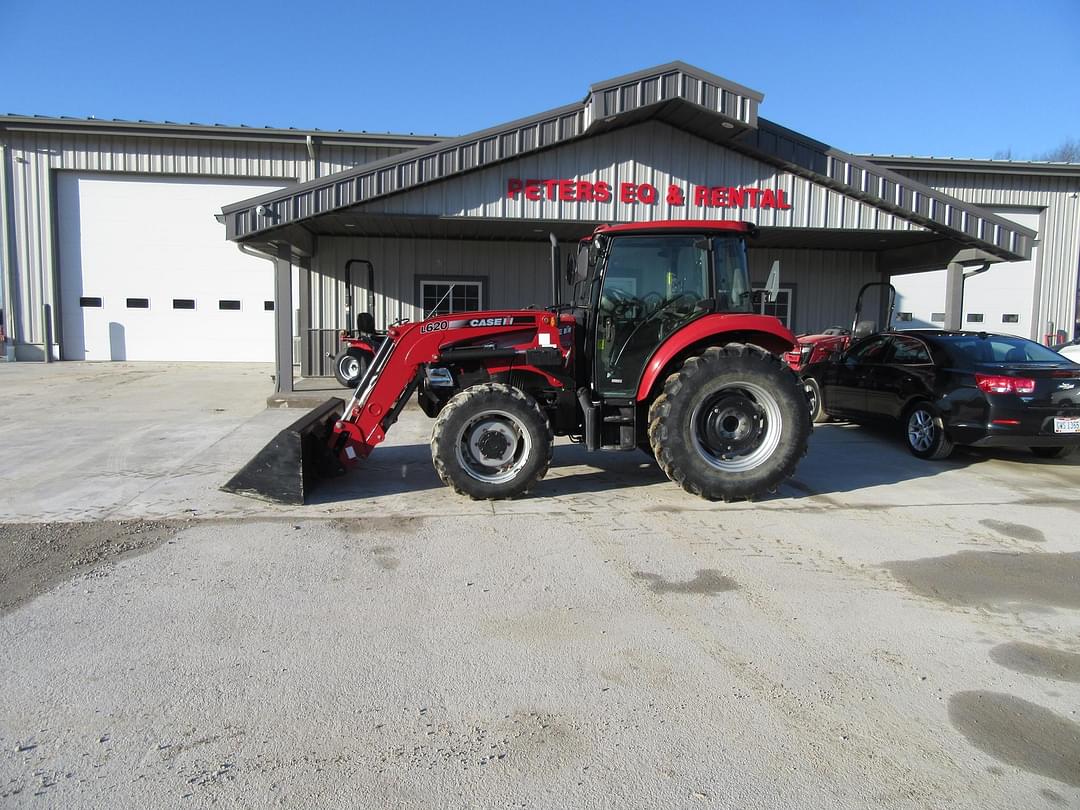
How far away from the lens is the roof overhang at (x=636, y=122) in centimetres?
1077

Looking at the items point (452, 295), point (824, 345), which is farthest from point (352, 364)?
point (824, 345)

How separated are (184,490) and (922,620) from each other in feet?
19.3

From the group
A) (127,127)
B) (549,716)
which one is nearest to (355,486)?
(549,716)

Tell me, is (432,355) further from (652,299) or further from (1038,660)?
(1038,660)

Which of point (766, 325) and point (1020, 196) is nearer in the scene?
point (766, 325)

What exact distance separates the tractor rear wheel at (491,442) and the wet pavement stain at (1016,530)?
3.54 meters

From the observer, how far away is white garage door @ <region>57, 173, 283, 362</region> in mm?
18719

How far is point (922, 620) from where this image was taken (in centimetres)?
388

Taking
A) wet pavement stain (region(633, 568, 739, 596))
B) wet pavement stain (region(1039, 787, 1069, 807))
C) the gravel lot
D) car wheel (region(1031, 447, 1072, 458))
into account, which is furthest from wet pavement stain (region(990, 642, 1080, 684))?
car wheel (region(1031, 447, 1072, 458))

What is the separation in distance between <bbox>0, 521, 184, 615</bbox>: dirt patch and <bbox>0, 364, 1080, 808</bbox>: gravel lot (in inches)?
1.1

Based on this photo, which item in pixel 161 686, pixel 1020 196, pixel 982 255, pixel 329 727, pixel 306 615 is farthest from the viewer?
pixel 1020 196

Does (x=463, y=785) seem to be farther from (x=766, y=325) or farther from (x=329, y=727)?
(x=766, y=325)

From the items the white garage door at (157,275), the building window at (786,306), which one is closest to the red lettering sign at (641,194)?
the building window at (786,306)

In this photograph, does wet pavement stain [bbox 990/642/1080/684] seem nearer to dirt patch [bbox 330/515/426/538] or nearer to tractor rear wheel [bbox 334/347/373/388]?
dirt patch [bbox 330/515/426/538]
